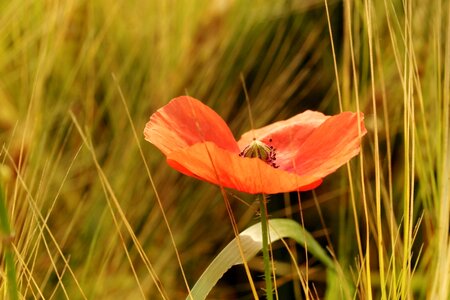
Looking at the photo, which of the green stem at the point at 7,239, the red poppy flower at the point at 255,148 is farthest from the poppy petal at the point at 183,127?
the green stem at the point at 7,239

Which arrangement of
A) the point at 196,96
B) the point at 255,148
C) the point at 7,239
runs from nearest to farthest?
1. the point at 7,239
2. the point at 255,148
3. the point at 196,96

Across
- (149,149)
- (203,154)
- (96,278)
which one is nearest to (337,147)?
(203,154)

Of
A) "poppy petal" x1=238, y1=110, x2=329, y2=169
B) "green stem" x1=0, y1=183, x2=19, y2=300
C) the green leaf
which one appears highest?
"green stem" x1=0, y1=183, x2=19, y2=300

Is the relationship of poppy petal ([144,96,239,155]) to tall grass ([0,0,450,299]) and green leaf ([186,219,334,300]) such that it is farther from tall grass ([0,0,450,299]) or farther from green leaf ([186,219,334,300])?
tall grass ([0,0,450,299])

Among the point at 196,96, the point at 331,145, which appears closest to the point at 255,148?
the point at 331,145

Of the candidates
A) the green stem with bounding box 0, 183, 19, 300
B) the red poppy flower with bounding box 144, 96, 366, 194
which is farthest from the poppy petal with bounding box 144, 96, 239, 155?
the green stem with bounding box 0, 183, 19, 300

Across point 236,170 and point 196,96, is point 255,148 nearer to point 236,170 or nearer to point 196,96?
point 236,170
